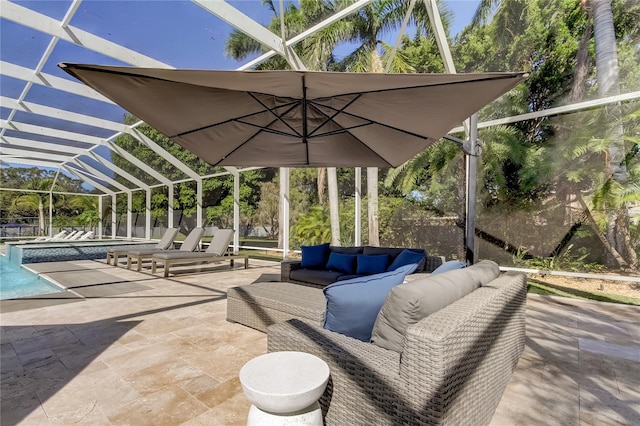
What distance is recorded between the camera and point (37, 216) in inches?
746

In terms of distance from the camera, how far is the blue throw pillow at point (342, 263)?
5148 mm

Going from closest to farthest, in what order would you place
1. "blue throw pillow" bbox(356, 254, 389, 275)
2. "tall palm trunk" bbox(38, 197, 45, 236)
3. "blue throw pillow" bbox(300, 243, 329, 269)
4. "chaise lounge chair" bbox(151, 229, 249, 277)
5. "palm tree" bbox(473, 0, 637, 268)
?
"blue throw pillow" bbox(356, 254, 389, 275)
"blue throw pillow" bbox(300, 243, 329, 269)
"palm tree" bbox(473, 0, 637, 268)
"chaise lounge chair" bbox(151, 229, 249, 277)
"tall palm trunk" bbox(38, 197, 45, 236)

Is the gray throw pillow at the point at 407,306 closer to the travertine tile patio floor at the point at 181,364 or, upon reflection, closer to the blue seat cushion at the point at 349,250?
the travertine tile patio floor at the point at 181,364

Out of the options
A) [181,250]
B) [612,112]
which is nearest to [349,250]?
[181,250]

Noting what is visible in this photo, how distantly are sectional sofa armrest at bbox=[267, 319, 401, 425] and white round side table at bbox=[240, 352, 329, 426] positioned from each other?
0.61 feet

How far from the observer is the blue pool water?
6207 mm

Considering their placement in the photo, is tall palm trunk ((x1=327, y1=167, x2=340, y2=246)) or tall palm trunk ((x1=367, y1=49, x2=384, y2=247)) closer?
tall palm trunk ((x1=367, y1=49, x2=384, y2=247))

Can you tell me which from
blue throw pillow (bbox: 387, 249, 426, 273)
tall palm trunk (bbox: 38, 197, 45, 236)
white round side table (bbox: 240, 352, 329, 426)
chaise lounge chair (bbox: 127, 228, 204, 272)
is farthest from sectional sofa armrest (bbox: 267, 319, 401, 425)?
tall palm trunk (bbox: 38, 197, 45, 236)

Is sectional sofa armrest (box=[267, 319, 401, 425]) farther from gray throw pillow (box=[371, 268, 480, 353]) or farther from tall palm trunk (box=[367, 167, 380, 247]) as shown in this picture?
tall palm trunk (box=[367, 167, 380, 247])

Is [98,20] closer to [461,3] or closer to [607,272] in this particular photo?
[461,3]

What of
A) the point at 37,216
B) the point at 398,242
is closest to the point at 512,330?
the point at 398,242

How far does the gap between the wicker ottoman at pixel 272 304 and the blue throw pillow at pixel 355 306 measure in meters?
0.87

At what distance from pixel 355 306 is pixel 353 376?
42cm

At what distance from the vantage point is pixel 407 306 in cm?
171
